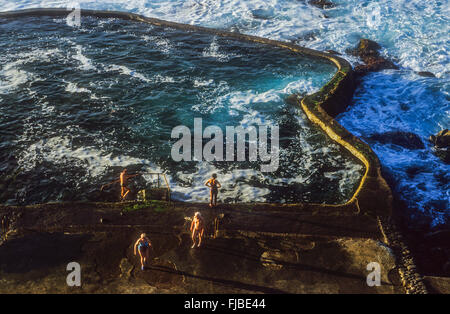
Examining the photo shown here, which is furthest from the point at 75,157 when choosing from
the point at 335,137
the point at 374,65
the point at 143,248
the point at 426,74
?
the point at 426,74

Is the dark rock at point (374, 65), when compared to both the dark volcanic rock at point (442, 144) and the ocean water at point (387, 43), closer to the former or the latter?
the ocean water at point (387, 43)

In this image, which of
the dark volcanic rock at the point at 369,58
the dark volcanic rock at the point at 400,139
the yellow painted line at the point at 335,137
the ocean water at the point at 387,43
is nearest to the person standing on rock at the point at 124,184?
the yellow painted line at the point at 335,137

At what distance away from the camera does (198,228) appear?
32.9ft

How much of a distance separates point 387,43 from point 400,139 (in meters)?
12.2

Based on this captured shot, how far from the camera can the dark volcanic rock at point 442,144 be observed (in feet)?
52.8

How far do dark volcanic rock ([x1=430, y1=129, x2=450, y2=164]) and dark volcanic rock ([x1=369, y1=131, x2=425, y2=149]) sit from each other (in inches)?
24.4

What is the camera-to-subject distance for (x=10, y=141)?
1589 cm

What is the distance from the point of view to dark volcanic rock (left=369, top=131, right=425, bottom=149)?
16.8 meters

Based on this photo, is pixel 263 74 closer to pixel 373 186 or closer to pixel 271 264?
pixel 373 186

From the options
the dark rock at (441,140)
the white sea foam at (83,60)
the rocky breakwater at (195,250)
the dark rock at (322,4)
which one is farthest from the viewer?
the dark rock at (322,4)

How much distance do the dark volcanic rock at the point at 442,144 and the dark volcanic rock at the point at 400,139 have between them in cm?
62

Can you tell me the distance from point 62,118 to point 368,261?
15.3 m

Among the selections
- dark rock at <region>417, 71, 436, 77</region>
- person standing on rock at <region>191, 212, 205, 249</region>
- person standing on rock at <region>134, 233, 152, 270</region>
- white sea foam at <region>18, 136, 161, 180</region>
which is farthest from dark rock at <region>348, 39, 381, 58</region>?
person standing on rock at <region>134, 233, 152, 270</region>

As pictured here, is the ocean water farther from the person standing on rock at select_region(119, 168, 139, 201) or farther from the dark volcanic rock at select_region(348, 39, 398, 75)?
the person standing on rock at select_region(119, 168, 139, 201)
